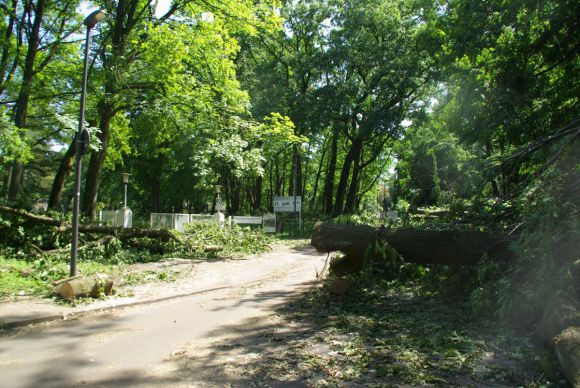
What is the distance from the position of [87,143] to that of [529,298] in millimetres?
8168

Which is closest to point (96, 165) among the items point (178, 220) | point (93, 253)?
point (93, 253)

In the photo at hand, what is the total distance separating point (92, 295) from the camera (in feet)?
27.5

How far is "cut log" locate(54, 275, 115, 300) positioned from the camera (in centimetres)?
805

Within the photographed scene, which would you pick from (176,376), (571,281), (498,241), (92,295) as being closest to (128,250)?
(92,295)

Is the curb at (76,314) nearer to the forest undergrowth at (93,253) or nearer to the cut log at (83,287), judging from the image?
the cut log at (83,287)

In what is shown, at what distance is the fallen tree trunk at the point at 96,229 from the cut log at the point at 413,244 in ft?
24.4

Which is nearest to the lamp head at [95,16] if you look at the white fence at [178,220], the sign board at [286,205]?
the white fence at [178,220]

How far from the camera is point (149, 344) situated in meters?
5.82

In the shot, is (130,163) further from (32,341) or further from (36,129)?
(32,341)

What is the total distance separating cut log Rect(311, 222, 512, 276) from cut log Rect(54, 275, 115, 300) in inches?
162

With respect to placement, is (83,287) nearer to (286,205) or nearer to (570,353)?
(570,353)

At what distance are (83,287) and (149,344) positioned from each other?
3101 mm

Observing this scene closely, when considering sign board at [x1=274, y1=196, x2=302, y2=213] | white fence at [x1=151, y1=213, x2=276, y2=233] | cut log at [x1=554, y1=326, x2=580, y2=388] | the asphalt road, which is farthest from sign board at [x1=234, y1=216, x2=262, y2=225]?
cut log at [x1=554, y1=326, x2=580, y2=388]

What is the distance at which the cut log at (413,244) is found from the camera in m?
6.76
